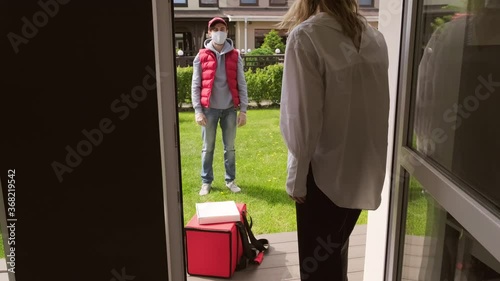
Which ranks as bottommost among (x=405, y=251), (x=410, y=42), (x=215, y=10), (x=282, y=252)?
(x=282, y=252)

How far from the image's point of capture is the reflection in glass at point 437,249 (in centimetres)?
110

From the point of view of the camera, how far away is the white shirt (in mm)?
1314

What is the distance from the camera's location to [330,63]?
131 cm

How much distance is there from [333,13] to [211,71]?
216 cm

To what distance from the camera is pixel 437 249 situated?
142cm

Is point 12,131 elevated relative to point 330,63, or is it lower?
lower

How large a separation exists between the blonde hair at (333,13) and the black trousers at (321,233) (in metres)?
0.49

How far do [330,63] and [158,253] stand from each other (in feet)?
2.86

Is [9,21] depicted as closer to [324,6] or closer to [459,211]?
[324,6]

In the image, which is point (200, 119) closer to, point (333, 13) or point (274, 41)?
point (333, 13)

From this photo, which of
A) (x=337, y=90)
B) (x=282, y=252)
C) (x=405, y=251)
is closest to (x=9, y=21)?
(x=337, y=90)

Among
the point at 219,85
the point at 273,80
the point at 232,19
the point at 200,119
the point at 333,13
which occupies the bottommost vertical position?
the point at 200,119

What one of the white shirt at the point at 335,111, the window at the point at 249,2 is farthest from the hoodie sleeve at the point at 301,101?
the window at the point at 249,2

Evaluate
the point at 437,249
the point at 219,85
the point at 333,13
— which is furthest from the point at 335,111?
the point at 219,85
